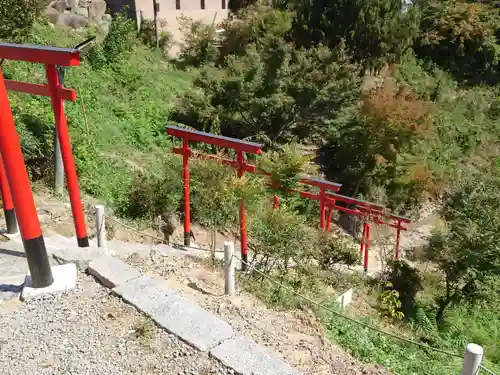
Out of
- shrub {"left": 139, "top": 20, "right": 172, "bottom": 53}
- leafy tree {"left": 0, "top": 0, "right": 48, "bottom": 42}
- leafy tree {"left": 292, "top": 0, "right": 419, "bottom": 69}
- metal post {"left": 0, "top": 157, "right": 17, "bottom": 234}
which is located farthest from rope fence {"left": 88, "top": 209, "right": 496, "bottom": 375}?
leafy tree {"left": 292, "top": 0, "right": 419, "bottom": 69}

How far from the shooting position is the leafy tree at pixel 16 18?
1100 centimetres

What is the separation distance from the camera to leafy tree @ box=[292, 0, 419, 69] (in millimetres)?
17266

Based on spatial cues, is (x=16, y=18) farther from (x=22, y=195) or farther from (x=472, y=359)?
(x=472, y=359)

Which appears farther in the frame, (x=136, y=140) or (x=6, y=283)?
(x=136, y=140)

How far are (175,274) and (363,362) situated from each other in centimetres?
245

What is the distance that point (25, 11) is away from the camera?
11.3m

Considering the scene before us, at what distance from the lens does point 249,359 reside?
4.06 metres

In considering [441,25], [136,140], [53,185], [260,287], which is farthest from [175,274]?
[441,25]

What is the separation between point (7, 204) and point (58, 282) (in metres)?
1.77

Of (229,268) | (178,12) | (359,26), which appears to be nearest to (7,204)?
(229,268)

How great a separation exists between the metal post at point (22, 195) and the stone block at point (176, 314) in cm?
81

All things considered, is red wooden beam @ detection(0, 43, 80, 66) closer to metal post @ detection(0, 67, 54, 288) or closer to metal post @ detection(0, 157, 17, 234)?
metal post @ detection(0, 67, 54, 288)

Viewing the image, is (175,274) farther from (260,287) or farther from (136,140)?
(136,140)

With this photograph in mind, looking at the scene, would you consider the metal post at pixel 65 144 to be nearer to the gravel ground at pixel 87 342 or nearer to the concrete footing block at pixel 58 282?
the concrete footing block at pixel 58 282
